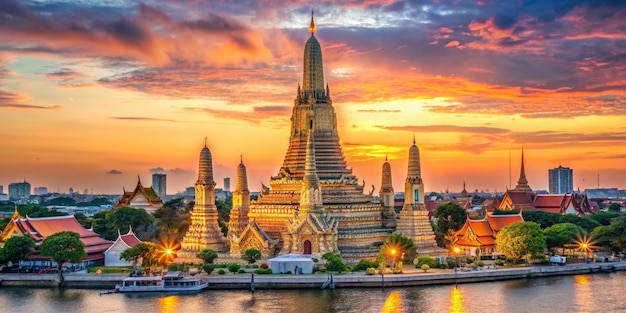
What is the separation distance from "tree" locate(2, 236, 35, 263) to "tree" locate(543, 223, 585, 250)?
28.1m

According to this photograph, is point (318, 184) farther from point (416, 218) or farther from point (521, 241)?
point (521, 241)

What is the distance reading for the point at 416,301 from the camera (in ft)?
118

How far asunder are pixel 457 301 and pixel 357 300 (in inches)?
161

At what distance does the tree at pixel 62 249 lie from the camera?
42812 mm

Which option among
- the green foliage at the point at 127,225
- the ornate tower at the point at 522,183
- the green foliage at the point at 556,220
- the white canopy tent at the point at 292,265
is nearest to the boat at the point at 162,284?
the white canopy tent at the point at 292,265

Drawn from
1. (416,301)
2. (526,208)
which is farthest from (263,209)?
(526,208)

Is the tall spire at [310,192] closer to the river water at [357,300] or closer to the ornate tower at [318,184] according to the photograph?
the ornate tower at [318,184]

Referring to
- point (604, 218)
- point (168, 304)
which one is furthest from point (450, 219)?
point (168, 304)

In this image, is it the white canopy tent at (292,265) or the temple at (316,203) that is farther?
the temple at (316,203)

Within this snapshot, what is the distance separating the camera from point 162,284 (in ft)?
133

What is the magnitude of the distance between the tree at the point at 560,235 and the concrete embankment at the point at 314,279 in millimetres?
5409

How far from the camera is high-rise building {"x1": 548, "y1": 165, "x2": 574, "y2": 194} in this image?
15925cm

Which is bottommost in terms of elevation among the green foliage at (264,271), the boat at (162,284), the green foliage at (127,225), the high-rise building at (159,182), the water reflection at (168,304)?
the water reflection at (168,304)

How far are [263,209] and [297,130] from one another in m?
5.52
